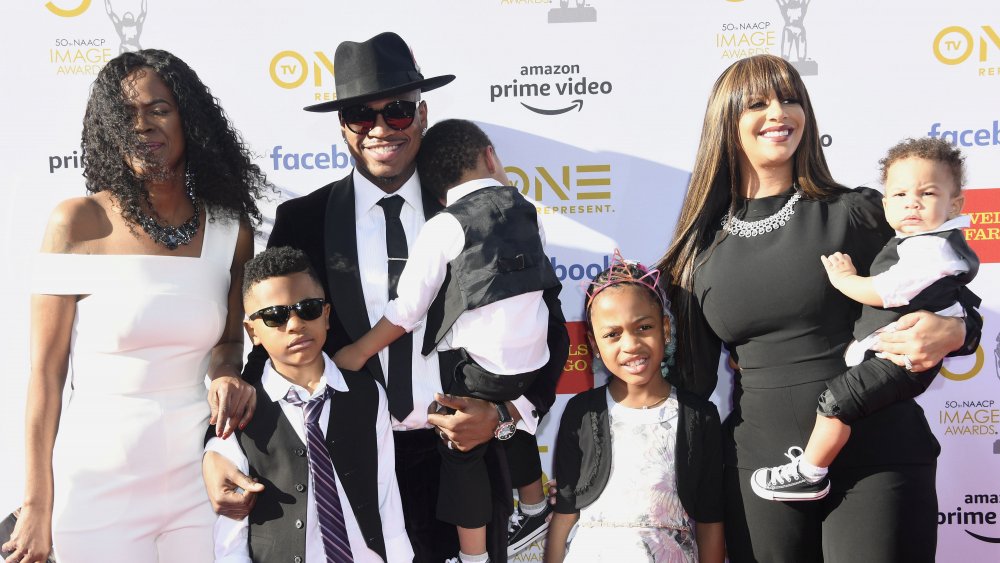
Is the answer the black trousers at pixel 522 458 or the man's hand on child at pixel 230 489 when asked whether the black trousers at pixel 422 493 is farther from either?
the man's hand on child at pixel 230 489

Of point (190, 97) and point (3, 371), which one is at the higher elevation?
point (190, 97)

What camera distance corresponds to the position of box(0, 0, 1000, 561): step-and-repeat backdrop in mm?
3730

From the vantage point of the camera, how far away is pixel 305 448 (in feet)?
8.05

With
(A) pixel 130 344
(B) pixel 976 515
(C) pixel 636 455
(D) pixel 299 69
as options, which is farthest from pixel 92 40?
(B) pixel 976 515

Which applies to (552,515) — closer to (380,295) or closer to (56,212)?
(380,295)

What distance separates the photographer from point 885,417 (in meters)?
2.46

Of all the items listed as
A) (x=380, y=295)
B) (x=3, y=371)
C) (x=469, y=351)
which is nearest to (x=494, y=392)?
(x=469, y=351)

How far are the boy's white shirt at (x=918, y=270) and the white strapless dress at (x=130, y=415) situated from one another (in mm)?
2246

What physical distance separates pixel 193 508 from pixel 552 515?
1.28 m

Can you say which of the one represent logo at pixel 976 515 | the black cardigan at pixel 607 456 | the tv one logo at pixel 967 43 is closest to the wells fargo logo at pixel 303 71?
the black cardigan at pixel 607 456

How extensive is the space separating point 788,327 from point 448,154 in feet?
4.41

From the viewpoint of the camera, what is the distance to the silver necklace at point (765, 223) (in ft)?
8.63

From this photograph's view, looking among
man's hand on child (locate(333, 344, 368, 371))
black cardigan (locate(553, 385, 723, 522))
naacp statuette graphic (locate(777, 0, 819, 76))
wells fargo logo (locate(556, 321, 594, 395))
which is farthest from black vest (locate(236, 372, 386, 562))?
naacp statuette graphic (locate(777, 0, 819, 76))

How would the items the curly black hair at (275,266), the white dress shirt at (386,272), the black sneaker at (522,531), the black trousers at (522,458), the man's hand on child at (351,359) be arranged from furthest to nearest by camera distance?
the black sneaker at (522,531)
the black trousers at (522,458)
the white dress shirt at (386,272)
the man's hand on child at (351,359)
the curly black hair at (275,266)
